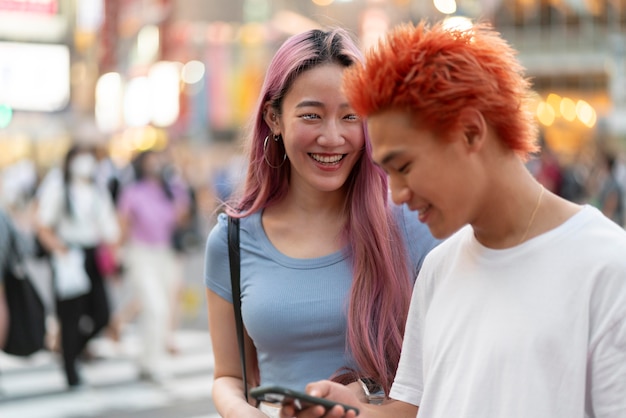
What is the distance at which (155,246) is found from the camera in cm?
877

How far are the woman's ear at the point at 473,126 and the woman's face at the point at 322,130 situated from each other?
0.80 metres

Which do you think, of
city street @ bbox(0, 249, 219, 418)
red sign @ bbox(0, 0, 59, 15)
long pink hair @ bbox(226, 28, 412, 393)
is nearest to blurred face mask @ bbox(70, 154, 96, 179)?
city street @ bbox(0, 249, 219, 418)

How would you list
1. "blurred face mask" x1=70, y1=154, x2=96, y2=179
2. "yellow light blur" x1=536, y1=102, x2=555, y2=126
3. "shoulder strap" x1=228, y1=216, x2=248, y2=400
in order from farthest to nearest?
"yellow light blur" x1=536, y1=102, x2=555, y2=126
"blurred face mask" x1=70, y1=154, x2=96, y2=179
"shoulder strap" x1=228, y1=216, x2=248, y2=400

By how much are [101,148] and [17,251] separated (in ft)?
14.8

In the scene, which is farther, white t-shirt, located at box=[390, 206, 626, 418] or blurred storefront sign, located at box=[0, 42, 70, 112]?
blurred storefront sign, located at box=[0, 42, 70, 112]

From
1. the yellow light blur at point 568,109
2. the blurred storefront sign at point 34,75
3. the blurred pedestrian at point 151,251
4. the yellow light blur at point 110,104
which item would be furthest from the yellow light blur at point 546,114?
the blurred pedestrian at point 151,251

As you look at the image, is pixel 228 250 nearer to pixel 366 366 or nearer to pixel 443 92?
pixel 366 366

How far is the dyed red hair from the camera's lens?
184 centimetres

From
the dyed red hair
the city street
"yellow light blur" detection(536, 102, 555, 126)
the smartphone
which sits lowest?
the city street

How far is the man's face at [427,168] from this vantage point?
6.12 ft

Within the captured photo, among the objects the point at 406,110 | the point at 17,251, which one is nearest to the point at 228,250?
the point at 406,110

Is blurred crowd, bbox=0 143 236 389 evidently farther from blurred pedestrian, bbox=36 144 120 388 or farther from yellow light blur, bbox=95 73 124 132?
yellow light blur, bbox=95 73 124 132

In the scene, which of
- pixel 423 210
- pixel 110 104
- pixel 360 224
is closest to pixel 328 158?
pixel 360 224

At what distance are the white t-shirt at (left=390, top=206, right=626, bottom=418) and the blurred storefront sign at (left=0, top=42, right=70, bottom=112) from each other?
565 inches
